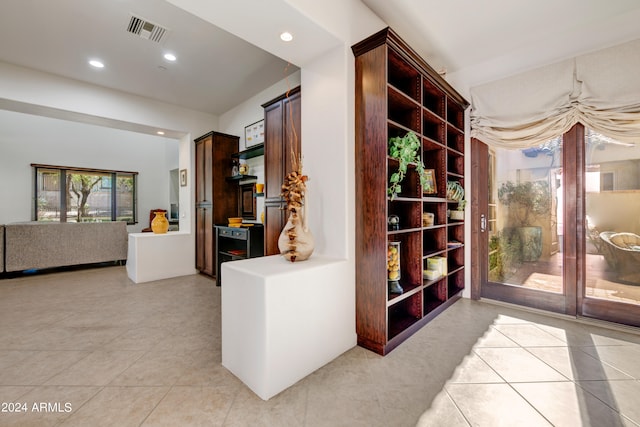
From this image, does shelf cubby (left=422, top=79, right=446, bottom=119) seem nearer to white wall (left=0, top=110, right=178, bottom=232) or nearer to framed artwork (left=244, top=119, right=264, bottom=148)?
framed artwork (left=244, top=119, right=264, bottom=148)

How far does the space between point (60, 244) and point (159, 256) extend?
2.07 metres

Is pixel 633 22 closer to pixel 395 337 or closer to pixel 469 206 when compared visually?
pixel 469 206

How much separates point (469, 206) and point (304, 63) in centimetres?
249

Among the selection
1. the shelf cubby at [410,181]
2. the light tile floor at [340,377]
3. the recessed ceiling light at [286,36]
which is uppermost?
the recessed ceiling light at [286,36]

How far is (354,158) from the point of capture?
207 centimetres

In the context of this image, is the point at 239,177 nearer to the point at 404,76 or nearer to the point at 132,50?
the point at 132,50

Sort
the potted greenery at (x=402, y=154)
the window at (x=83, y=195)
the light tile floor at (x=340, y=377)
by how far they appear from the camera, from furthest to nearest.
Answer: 1. the window at (x=83, y=195)
2. the potted greenery at (x=402, y=154)
3. the light tile floor at (x=340, y=377)

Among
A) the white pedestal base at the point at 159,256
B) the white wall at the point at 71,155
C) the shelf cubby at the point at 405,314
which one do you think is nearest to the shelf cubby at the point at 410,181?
the shelf cubby at the point at 405,314

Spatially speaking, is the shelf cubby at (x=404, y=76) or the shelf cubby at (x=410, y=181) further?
the shelf cubby at (x=410, y=181)

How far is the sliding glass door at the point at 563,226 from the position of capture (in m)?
2.40


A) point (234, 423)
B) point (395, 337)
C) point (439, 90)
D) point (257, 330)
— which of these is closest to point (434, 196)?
point (439, 90)

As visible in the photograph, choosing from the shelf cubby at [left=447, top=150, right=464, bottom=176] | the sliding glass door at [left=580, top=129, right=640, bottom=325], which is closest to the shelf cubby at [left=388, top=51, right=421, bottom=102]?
the shelf cubby at [left=447, top=150, right=464, bottom=176]

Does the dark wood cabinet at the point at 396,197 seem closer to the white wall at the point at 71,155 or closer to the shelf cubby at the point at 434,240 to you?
the shelf cubby at the point at 434,240

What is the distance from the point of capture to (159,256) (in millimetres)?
4207
